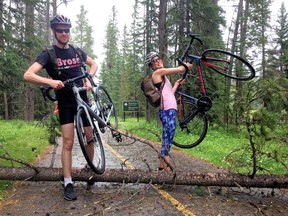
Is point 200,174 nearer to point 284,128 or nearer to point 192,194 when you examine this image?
point 192,194

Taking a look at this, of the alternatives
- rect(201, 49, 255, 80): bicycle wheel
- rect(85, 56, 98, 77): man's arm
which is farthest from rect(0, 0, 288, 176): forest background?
rect(85, 56, 98, 77): man's arm

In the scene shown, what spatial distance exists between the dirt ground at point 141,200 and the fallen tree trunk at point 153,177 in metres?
0.17

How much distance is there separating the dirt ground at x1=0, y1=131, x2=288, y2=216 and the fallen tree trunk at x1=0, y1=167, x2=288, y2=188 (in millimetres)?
171

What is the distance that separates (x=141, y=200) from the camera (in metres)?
4.48

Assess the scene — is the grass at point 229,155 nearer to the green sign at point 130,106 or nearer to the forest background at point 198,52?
the forest background at point 198,52

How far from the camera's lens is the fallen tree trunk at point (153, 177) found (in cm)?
485

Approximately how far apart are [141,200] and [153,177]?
61 centimetres

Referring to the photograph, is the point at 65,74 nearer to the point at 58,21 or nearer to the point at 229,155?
the point at 58,21

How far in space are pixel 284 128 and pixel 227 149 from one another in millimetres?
4341

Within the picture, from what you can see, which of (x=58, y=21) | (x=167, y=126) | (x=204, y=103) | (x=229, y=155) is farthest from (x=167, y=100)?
(x=229, y=155)

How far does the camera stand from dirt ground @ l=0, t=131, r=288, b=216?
406cm

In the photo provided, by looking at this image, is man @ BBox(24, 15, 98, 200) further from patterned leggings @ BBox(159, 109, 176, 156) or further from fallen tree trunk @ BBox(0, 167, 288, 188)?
patterned leggings @ BBox(159, 109, 176, 156)

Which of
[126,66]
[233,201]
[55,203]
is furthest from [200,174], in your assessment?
[126,66]

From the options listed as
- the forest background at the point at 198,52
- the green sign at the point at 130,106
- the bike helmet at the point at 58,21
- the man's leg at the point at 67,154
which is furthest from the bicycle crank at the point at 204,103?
the green sign at the point at 130,106
